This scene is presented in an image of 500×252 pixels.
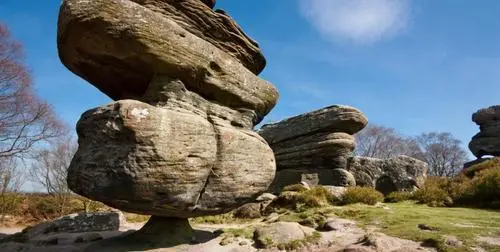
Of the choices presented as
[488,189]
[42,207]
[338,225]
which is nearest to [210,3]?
[338,225]

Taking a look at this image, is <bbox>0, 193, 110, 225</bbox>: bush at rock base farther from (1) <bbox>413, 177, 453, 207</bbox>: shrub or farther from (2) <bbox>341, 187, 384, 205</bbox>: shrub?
(1) <bbox>413, 177, 453, 207</bbox>: shrub

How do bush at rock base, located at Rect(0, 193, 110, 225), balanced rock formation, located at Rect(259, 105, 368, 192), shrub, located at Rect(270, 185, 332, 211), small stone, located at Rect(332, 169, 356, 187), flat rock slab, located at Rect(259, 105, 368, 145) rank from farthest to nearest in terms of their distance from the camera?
1. bush at rock base, located at Rect(0, 193, 110, 225)
2. flat rock slab, located at Rect(259, 105, 368, 145)
3. balanced rock formation, located at Rect(259, 105, 368, 192)
4. small stone, located at Rect(332, 169, 356, 187)
5. shrub, located at Rect(270, 185, 332, 211)

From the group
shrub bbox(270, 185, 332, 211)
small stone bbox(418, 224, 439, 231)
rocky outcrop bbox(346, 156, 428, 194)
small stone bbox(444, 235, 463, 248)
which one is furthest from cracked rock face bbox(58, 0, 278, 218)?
rocky outcrop bbox(346, 156, 428, 194)

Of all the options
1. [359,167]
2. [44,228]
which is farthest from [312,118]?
[44,228]

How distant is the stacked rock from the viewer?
25.6 feet

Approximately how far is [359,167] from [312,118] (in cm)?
355

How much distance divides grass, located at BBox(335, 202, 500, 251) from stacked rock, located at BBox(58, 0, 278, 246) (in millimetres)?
3898

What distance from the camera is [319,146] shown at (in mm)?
19375

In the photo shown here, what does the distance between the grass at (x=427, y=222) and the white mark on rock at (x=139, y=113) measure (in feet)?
23.0

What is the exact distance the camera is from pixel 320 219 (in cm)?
A: 1223

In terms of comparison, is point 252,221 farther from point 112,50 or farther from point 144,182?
point 112,50

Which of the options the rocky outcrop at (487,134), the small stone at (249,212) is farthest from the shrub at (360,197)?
the rocky outcrop at (487,134)

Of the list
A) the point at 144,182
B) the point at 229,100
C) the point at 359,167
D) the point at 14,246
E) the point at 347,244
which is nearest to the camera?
the point at 144,182

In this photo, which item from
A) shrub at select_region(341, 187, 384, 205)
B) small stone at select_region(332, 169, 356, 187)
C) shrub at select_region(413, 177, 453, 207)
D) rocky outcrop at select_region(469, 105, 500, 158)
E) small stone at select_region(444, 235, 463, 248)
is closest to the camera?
small stone at select_region(444, 235, 463, 248)
